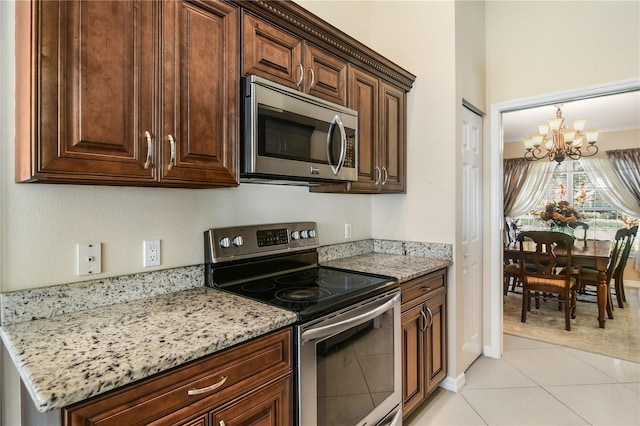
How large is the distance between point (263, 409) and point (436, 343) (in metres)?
1.46

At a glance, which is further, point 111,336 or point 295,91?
point 295,91

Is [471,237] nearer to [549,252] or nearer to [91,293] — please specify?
[549,252]

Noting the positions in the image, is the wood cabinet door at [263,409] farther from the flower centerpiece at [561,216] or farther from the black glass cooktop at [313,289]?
the flower centerpiece at [561,216]

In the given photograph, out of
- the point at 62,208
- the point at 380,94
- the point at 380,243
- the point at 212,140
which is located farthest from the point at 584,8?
the point at 62,208

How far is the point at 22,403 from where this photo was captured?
1.14 m

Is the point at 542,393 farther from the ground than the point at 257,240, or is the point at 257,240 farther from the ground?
the point at 257,240

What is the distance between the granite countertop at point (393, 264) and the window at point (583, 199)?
17.8ft

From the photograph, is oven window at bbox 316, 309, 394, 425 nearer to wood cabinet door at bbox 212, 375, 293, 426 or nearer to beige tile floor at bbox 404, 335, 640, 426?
wood cabinet door at bbox 212, 375, 293, 426

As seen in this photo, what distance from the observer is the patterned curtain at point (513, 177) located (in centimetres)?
686

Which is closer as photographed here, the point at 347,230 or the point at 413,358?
the point at 413,358

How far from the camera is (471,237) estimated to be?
2723 mm

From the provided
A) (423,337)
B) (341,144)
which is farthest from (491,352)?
(341,144)

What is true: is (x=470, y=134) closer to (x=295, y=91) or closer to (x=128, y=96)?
(x=295, y=91)

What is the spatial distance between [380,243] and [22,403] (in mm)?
2214
